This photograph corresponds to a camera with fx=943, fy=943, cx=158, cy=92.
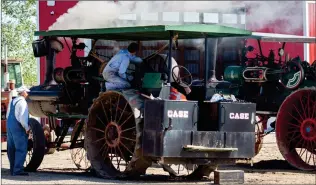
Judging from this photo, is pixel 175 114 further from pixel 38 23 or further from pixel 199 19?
pixel 38 23

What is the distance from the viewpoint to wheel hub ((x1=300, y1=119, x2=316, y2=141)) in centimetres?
1397

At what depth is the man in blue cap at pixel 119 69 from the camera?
1166cm

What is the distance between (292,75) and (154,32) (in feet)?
11.7

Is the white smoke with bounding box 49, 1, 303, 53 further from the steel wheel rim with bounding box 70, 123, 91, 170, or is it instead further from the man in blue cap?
the man in blue cap

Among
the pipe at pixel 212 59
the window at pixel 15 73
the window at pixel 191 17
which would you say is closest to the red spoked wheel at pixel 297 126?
the pipe at pixel 212 59

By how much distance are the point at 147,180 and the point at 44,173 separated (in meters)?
1.71

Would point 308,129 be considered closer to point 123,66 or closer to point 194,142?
point 194,142

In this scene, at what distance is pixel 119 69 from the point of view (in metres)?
11.7

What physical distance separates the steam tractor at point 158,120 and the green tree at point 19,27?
18.9m

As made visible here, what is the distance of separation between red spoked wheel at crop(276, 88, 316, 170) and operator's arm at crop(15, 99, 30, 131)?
4040 millimetres

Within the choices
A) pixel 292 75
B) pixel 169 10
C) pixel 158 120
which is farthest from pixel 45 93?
pixel 169 10

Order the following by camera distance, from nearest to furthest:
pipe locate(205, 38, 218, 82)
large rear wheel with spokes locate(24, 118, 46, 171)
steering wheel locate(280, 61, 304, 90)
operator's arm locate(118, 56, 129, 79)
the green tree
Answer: operator's arm locate(118, 56, 129, 79), large rear wheel with spokes locate(24, 118, 46, 171), steering wheel locate(280, 61, 304, 90), pipe locate(205, 38, 218, 82), the green tree

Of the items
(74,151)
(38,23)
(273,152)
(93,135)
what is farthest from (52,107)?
(38,23)

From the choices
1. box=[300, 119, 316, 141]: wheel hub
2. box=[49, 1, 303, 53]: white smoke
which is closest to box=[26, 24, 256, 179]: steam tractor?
box=[300, 119, 316, 141]: wheel hub
